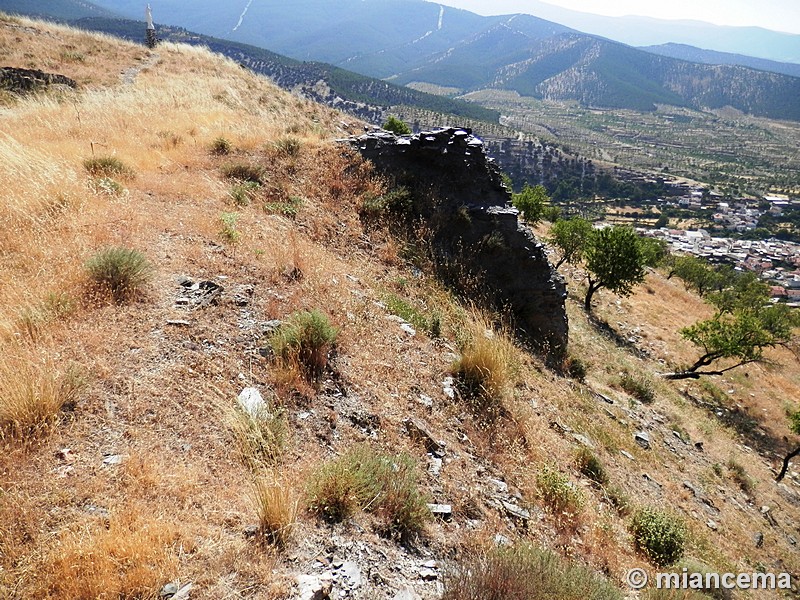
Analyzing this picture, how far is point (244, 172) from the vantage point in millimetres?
10695

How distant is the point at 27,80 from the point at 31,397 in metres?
23.6

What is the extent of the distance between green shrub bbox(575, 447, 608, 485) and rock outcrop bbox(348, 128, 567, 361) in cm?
471

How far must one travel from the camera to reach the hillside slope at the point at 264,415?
287 cm

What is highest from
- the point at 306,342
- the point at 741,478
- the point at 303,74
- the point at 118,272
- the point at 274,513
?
the point at 303,74

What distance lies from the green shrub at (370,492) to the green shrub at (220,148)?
1088cm

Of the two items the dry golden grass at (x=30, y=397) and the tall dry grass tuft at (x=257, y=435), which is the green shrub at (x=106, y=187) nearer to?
the dry golden grass at (x=30, y=397)

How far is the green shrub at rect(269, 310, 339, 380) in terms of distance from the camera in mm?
4863

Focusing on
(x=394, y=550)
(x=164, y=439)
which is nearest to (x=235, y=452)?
(x=164, y=439)

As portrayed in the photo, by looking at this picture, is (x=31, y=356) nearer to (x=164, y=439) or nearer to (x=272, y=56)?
(x=164, y=439)

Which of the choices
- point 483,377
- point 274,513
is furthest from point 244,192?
point 274,513

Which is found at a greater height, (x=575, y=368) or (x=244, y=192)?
(x=244, y=192)

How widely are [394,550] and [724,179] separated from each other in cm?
18925

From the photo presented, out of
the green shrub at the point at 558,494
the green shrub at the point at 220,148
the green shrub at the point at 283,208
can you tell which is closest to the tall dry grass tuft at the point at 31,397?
the green shrub at the point at 558,494

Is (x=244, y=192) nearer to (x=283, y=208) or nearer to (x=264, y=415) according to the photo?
(x=283, y=208)
